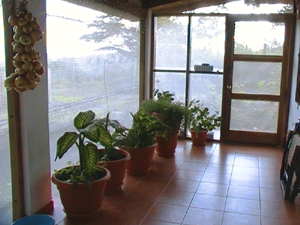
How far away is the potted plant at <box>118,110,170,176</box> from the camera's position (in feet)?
12.1

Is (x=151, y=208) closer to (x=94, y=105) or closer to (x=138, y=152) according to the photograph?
(x=138, y=152)

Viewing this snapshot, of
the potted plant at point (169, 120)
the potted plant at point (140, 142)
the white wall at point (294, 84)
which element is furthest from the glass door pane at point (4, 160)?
the white wall at point (294, 84)

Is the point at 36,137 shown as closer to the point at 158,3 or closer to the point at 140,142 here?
the point at 140,142

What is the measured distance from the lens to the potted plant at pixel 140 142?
3679mm

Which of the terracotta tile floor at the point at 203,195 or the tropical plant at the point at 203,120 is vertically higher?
the tropical plant at the point at 203,120

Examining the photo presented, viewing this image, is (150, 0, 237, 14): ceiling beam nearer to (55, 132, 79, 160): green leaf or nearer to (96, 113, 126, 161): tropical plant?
(96, 113, 126, 161): tropical plant

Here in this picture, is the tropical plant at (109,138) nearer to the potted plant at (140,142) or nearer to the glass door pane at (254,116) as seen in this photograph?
the potted plant at (140,142)

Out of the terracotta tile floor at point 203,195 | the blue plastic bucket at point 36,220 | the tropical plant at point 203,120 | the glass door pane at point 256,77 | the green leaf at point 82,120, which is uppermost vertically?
the glass door pane at point 256,77

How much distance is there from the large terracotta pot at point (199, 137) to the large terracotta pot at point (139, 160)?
1377mm

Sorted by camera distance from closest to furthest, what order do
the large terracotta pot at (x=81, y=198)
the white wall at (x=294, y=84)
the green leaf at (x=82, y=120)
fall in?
the large terracotta pot at (x=81, y=198), the green leaf at (x=82, y=120), the white wall at (x=294, y=84)

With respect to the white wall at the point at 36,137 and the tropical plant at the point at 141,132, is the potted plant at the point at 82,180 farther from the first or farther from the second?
the tropical plant at the point at 141,132

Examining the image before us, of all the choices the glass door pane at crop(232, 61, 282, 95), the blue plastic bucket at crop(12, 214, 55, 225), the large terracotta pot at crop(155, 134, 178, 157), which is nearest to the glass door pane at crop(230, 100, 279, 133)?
the glass door pane at crop(232, 61, 282, 95)

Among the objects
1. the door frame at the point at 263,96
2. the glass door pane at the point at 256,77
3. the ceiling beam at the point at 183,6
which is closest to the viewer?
the door frame at the point at 263,96

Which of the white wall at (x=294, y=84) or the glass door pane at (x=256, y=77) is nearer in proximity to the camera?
the white wall at (x=294, y=84)
